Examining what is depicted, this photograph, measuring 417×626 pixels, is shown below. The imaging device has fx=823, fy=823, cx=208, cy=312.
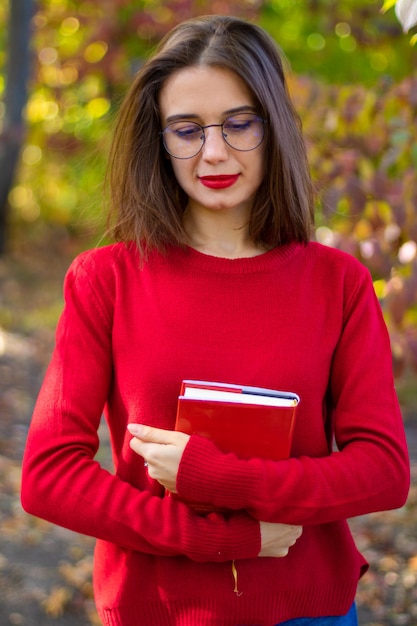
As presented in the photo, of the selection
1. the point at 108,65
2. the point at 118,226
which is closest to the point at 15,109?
the point at 108,65

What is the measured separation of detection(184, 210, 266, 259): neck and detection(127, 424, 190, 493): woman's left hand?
0.44 meters

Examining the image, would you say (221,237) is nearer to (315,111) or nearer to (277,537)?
(277,537)

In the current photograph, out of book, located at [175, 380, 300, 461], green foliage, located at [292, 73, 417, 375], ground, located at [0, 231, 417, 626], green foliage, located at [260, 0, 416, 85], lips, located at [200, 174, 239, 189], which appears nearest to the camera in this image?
book, located at [175, 380, 300, 461]

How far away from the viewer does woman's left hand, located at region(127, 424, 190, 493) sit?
1536 mm

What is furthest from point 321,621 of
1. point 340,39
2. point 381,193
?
point 340,39

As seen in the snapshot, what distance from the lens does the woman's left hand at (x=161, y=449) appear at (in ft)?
5.04

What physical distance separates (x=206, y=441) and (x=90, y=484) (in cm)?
24

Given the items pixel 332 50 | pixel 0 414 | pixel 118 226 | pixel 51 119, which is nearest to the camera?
pixel 118 226

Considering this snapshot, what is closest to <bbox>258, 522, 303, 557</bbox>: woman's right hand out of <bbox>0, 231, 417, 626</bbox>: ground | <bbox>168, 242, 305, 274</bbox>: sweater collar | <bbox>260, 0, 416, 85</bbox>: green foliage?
<bbox>168, 242, 305, 274</bbox>: sweater collar

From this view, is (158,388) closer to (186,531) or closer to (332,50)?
(186,531)

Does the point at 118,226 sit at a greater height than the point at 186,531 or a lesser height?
greater

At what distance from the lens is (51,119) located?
34.5 feet

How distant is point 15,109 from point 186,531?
26.3ft

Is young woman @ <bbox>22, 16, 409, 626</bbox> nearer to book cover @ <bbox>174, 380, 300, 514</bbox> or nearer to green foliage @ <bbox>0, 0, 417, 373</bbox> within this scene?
book cover @ <bbox>174, 380, 300, 514</bbox>
